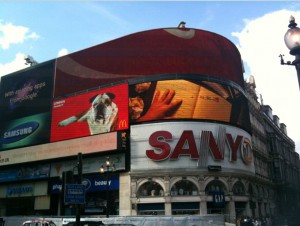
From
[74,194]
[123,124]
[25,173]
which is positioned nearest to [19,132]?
[25,173]

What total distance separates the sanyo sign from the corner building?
4.9 inches

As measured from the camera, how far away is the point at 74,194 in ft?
60.1

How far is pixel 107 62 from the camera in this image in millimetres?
51562

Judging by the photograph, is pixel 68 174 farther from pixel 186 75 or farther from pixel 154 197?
pixel 186 75

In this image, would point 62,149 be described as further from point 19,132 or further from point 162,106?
point 162,106

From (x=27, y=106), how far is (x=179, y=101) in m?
27.3

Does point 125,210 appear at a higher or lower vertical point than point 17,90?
lower

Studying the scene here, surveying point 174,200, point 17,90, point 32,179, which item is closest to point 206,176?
point 174,200

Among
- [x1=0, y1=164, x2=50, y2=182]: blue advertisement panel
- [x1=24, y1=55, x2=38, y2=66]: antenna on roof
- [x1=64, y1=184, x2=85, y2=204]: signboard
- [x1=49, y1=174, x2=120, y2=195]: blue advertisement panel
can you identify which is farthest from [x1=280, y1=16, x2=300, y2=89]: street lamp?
[x1=24, y1=55, x2=38, y2=66]: antenna on roof

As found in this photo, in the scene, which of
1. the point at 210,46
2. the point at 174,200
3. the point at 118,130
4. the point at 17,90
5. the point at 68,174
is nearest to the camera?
the point at 68,174

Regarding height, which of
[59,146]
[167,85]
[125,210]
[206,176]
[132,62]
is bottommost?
[125,210]

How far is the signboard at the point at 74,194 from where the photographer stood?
18036 millimetres

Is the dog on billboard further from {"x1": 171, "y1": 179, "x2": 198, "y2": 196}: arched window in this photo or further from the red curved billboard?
{"x1": 171, "y1": 179, "x2": 198, "y2": 196}: arched window

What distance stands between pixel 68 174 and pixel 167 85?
29.9 m
